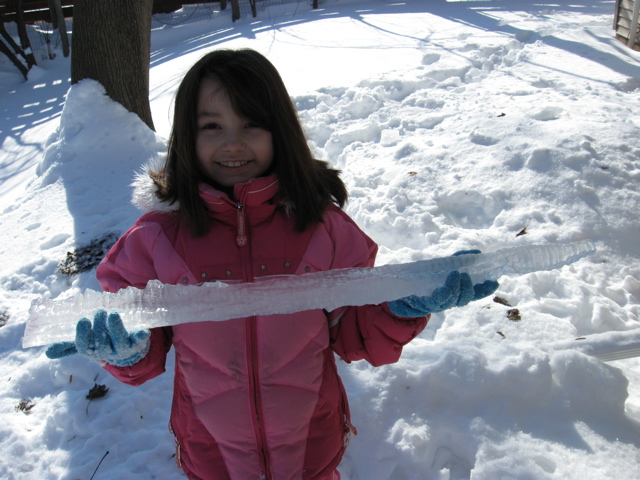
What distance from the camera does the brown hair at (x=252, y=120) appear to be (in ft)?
4.68

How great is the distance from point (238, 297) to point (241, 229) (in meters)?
0.25

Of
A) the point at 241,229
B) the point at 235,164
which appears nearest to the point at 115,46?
the point at 235,164

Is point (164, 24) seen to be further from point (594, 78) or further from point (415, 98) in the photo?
point (594, 78)

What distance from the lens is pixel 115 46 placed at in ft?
13.9

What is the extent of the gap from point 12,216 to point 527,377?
4003mm

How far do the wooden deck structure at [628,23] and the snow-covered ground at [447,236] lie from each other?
198 mm

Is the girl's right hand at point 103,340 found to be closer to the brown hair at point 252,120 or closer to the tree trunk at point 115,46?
the brown hair at point 252,120

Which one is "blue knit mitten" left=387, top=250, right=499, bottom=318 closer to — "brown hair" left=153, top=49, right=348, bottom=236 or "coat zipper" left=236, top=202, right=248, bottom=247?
"brown hair" left=153, top=49, right=348, bottom=236

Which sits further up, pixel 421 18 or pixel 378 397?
pixel 421 18

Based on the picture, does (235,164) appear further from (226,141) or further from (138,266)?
(138,266)

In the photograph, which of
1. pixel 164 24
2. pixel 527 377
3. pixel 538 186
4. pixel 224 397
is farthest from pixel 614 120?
pixel 164 24

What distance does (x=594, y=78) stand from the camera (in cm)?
502

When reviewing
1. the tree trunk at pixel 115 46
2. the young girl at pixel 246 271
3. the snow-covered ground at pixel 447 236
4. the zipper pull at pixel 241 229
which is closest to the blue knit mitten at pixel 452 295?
the young girl at pixel 246 271

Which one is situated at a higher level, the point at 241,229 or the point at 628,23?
the point at 628,23
